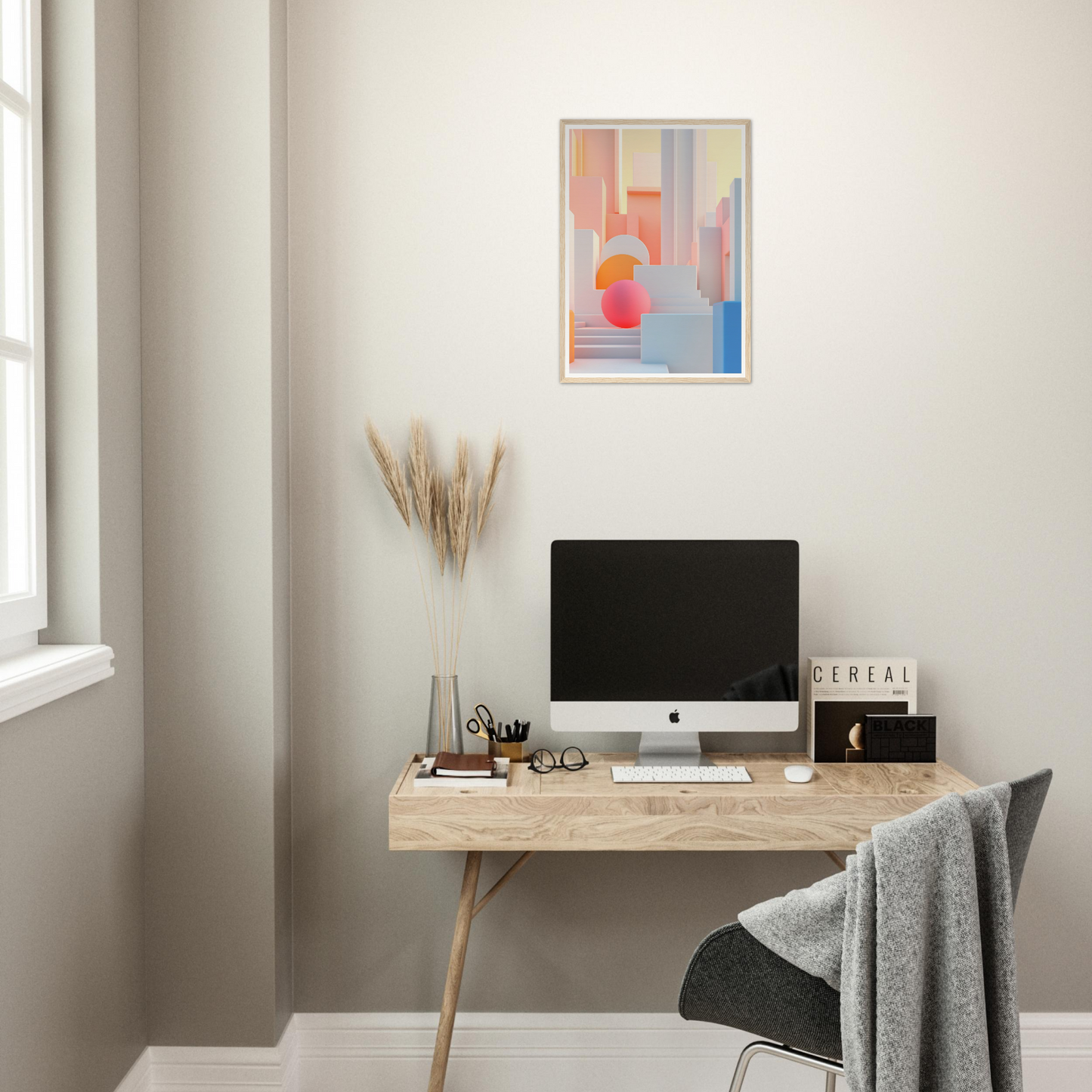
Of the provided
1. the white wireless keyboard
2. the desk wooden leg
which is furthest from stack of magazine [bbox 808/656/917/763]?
the desk wooden leg

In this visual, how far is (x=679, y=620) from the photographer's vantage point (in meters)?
2.02

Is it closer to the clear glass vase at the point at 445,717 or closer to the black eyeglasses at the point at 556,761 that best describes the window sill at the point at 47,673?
the clear glass vase at the point at 445,717

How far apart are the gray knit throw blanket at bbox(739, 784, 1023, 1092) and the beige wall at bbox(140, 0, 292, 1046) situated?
1.28 meters

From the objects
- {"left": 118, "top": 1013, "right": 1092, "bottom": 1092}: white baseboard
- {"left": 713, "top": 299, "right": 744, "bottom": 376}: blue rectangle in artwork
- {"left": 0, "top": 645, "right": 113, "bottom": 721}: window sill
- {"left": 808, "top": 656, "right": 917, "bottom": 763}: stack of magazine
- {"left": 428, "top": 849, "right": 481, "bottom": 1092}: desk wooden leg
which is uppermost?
{"left": 713, "top": 299, "right": 744, "bottom": 376}: blue rectangle in artwork

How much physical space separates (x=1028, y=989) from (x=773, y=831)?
→ 0.95m

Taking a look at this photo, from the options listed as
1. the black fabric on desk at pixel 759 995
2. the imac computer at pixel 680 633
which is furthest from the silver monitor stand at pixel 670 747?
the black fabric on desk at pixel 759 995

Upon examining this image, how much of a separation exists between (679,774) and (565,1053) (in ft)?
2.65

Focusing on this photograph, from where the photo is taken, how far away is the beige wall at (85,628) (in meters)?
1.58

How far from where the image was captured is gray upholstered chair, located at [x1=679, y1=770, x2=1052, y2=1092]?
1.47m

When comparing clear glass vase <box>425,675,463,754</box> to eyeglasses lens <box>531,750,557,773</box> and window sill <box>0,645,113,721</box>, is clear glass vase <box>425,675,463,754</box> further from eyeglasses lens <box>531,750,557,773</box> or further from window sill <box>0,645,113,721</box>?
window sill <box>0,645,113,721</box>

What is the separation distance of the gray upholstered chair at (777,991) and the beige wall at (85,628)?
111 centimetres

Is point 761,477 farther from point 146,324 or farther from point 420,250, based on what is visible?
point 146,324

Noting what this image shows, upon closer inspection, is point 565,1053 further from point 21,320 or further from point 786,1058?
point 21,320

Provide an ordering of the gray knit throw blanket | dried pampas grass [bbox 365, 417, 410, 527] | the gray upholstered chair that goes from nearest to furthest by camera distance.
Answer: the gray knit throw blanket < the gray upholstered chair < dried pampas grass [bbox 365, 417, 410, 527]
